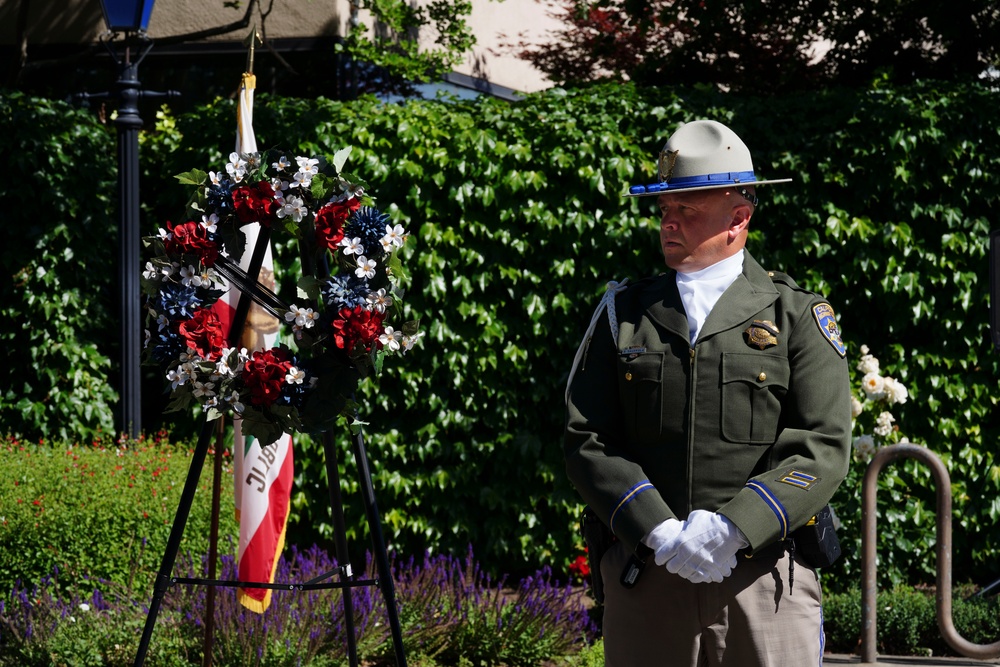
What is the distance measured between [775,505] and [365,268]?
1482mm

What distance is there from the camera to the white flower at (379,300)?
336cm

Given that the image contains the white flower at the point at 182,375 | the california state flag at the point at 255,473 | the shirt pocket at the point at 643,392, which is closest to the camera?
the shirt pocket at the point at 643,392

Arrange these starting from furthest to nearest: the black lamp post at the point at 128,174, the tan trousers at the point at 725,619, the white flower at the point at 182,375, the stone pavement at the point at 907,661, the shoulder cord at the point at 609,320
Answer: the black lamp post at the point at 128,174
the stone pavement at the point at 907,661
the white flower at the point at 182,375
the shoulder cord at the point at 609,320
the tan trousers at the point at 725,619

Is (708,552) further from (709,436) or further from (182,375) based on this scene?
(182,375)

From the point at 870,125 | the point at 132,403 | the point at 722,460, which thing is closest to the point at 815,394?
the point at 722,460

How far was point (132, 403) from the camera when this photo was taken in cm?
589

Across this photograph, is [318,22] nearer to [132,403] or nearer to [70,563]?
[132,403]

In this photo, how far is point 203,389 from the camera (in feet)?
10.9

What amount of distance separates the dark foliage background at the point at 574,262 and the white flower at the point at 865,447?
51 centimetres

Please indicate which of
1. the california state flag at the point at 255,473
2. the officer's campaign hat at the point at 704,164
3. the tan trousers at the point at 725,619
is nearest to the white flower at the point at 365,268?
the officer's campaign hat at the point at 704,164

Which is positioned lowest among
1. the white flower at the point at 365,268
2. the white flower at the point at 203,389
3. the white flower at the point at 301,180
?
the white flower at the point at 203,389

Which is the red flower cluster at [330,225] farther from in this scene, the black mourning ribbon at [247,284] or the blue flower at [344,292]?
the black mourning ribbon at [247,284]

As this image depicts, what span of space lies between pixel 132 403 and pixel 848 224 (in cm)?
395

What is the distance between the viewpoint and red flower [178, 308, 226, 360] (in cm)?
333
